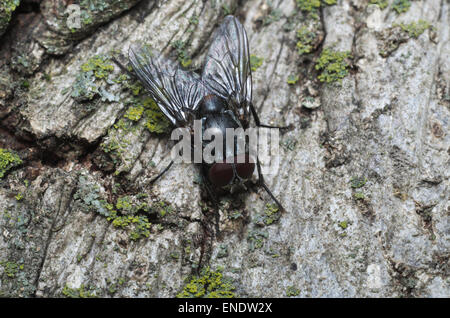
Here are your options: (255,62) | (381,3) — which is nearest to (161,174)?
(255,62)

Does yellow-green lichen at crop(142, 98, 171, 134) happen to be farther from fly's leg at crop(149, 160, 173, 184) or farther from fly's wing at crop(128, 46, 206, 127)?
fly's leg at crop(149, 160, 173, 184)

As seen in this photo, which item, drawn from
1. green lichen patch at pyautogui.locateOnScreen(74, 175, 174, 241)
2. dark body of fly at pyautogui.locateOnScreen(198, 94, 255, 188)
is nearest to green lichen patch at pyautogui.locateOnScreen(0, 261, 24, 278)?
green lichen patch at pyautogui.locateOnScreen(74, 175, 174, 241)

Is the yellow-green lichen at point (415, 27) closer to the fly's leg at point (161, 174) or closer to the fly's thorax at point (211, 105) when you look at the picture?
the fly's thorax at point (211, 105)

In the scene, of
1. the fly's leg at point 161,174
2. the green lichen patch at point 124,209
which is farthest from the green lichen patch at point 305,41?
the green lichen patch at point 124,209

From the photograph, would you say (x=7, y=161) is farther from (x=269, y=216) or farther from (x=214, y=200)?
(x=269, y=216)

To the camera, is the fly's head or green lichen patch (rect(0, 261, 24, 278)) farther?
the fly's head

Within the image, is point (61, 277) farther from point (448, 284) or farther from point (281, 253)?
point (448, 284)
